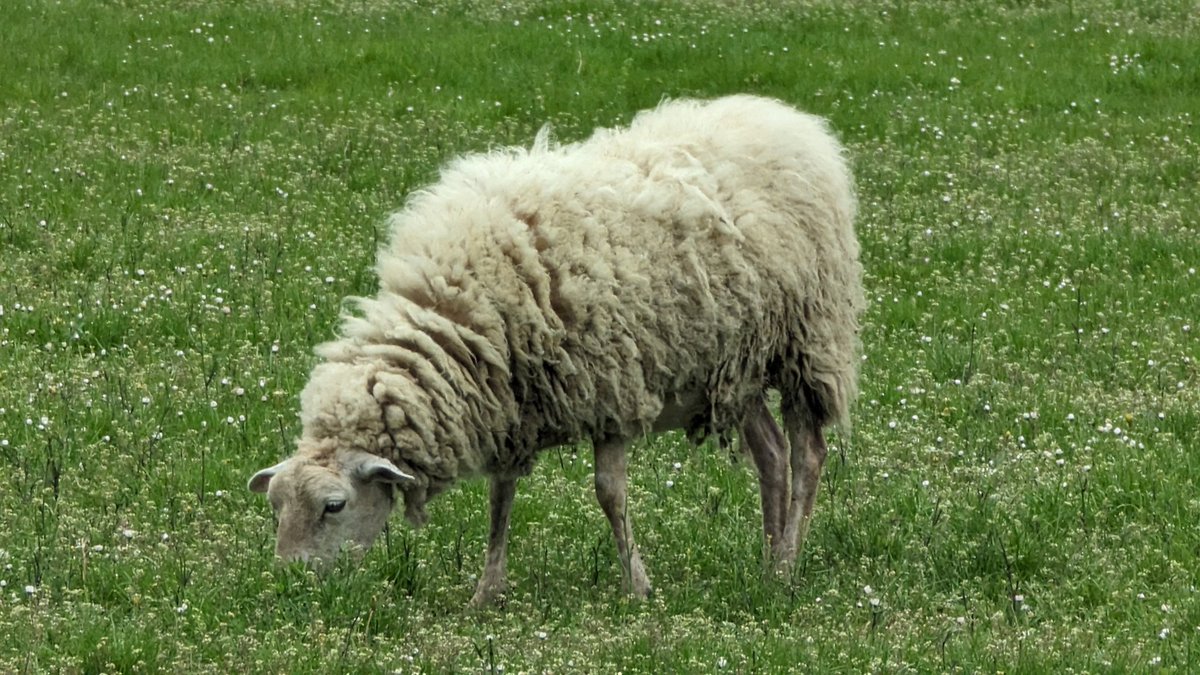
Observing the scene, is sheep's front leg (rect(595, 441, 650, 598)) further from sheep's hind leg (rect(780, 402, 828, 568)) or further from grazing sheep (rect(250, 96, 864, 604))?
sheep's hind leg (rect(780, 402, 828, 568))

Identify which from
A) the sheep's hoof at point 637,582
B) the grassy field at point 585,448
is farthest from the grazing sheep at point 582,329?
the grassy field at point 585,448

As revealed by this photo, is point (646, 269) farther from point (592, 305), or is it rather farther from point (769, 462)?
point (769, 462)

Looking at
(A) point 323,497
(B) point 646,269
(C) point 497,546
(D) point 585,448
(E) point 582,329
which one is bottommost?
(D) point 585,448

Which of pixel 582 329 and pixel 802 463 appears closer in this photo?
pixel 582 329

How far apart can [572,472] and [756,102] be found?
191 cm

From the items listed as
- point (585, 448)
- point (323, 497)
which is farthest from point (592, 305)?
point (585, 448)

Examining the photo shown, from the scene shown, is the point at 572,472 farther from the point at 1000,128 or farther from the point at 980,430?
the point at 1000,128

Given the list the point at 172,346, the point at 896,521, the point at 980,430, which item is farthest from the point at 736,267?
the point at 172,346

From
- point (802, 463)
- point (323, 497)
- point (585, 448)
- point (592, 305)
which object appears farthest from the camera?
point (585, 448)

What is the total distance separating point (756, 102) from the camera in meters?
8.04

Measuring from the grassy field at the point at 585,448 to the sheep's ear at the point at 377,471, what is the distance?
35cm

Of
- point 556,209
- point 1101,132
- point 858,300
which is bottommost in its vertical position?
point 1101,132

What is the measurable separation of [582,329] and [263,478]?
130 centimetres

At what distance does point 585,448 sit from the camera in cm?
908
